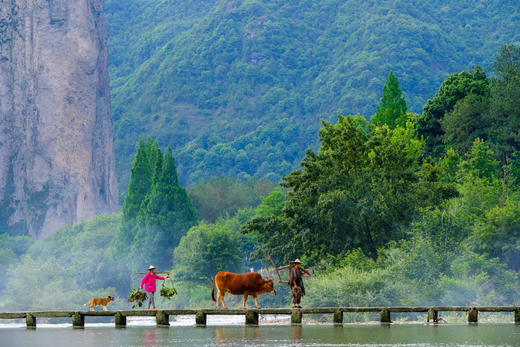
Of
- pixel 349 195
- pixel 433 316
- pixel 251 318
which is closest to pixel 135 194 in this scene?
pixel 349 195

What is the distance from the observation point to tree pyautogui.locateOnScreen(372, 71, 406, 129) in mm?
85375

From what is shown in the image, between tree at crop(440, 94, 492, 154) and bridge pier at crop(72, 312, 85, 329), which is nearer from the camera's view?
bridge pier at crop(72, 312, 85, 329)

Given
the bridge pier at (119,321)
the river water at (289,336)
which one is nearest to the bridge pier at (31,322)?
the river water at (289,336)

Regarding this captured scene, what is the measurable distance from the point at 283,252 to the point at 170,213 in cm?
4155

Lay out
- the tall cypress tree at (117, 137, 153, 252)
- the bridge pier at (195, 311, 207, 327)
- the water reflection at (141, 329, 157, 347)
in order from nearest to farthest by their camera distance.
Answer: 1. the water reflection at (141, 329, 157, 347)
2. the bridge pier at (195, 311, 207, 327)
3. the tall cypress tree at (117, 137, 153, 252)

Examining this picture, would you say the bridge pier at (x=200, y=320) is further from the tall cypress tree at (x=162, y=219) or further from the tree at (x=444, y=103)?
the tall cypress tree at (x=162, y=219)

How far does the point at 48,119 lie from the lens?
136 m

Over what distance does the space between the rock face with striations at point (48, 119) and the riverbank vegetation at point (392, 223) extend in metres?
42.1

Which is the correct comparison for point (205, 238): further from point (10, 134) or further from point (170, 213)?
point (10, 134)

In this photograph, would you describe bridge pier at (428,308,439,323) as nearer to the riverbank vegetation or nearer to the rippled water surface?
the rippled water surface

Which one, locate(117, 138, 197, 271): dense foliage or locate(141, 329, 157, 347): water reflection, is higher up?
locate(117, 138, 197, 271): dense foliage

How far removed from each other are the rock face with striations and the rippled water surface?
317 ft

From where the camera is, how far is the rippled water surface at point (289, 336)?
28.6m

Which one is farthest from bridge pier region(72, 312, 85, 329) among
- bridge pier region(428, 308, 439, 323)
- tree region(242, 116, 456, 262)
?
tree region(242, 116, 456, 262)
